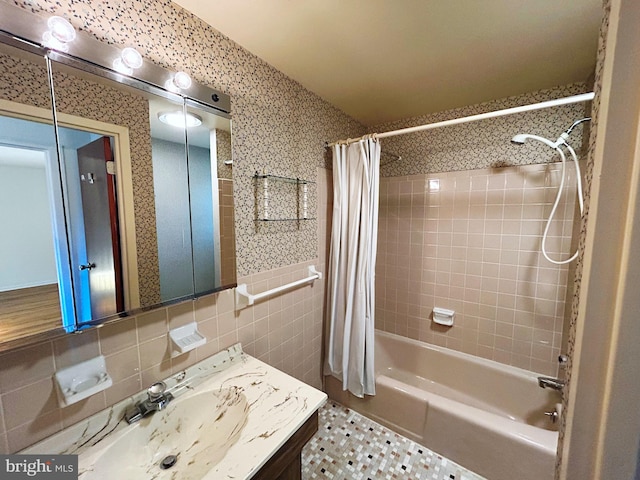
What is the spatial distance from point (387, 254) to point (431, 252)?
394mm

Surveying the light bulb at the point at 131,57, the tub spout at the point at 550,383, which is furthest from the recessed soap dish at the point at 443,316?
the light bulb at the point at 131,57

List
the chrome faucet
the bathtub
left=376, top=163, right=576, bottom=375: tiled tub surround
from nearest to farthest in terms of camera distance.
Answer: the chrome faucet
the bathtub
left=376, top=163, right=576, bottom=375: tiled tub surround

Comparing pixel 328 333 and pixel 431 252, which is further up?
pixel 431 252

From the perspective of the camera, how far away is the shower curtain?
1.75m

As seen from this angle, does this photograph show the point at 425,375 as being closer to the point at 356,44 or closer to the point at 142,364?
the point at 142,364

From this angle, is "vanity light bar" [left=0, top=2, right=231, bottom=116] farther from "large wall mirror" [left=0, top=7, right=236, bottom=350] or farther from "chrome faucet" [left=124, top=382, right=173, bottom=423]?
"chrome faucet" [left=124, top=382, right=173, bottom=423]

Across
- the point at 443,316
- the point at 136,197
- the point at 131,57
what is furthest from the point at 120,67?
the point at 443,316

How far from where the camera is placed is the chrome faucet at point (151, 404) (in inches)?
35.8

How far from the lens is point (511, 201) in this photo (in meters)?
1.85

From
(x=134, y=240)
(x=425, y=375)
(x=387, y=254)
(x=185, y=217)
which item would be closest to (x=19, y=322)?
(x=134, y=240)

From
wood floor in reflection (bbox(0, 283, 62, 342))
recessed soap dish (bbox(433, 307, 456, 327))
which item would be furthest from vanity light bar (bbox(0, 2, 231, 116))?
recessed soap dish (bbox(433, 307, 456, 327))

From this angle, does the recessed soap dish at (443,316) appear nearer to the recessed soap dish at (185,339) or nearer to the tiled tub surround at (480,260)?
the tiled tub surround at (480,260)

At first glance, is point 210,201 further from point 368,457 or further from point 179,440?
point 368,457

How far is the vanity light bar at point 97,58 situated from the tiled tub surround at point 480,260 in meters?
1.77
